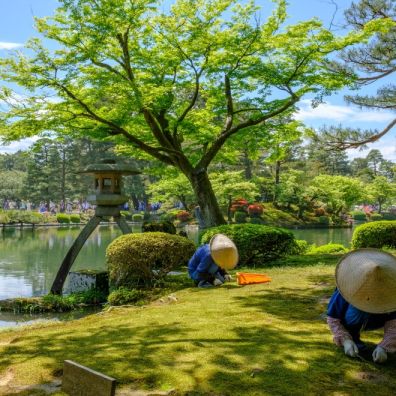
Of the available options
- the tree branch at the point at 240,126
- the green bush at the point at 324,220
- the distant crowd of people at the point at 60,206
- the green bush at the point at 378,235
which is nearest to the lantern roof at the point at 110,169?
the tree branch at the point at 240,126

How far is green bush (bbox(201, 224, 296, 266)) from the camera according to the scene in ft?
34.4

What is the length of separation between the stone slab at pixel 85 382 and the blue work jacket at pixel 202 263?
476cm

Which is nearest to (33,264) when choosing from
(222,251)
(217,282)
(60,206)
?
(217,282)

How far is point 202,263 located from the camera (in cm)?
791

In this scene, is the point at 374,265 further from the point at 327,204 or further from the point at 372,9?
the point at 327,204

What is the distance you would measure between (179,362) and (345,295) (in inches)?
55.4

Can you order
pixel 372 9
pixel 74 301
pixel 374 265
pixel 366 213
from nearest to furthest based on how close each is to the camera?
1. pixel 374 265
2. pixel 74 301
3. pixel 372 9
4. pixel 366 213

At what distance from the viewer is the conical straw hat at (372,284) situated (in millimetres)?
3285

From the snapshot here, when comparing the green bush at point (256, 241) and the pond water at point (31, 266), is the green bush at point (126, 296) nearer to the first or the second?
the pond water at point (31, 266)

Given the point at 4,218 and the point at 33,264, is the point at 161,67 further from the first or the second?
the point at 4,218

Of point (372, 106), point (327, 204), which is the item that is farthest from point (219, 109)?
point (327, 204)

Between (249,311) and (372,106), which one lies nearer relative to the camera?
(249,311)

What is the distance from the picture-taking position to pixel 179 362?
11.8 feet

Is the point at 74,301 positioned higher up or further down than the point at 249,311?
further down
